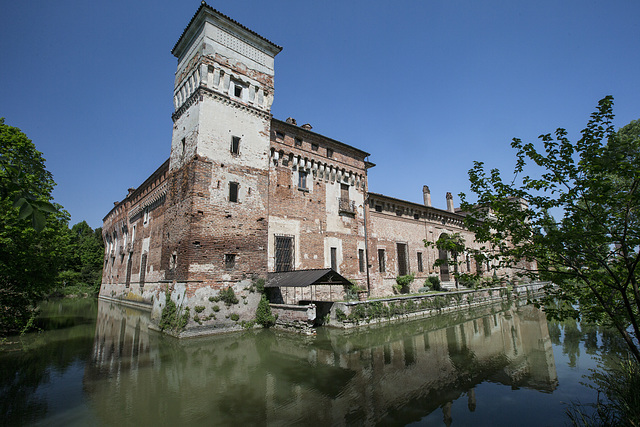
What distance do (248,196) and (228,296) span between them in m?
4.89

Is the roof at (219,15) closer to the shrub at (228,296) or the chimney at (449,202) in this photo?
the shrub at (228,296)

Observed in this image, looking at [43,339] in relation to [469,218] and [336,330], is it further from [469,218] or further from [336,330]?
[469,218]

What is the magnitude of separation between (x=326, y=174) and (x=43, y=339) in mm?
15647

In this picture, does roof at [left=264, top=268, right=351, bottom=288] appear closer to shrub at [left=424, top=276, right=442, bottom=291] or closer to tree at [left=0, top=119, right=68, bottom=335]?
tree at [left=0, top=119, right=68, bottom=335]

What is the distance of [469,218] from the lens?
20.2 ft

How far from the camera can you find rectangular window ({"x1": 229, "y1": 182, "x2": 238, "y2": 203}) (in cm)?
1525

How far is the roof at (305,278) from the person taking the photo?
1340cm

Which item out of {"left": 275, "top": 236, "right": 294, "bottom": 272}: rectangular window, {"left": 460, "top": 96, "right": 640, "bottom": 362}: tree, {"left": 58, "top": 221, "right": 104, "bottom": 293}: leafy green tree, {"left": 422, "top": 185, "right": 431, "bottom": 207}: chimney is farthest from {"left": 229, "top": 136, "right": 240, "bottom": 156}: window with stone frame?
{"left": 58, "top": 221, "right": 104, "bottom": 293}: leafy green tree

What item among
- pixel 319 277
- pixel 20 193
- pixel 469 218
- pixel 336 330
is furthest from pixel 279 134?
pixel 20 193

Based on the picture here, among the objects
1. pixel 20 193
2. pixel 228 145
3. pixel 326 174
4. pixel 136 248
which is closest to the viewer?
pixel 20 193

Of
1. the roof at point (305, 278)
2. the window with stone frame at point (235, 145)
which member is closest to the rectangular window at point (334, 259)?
the roof at point (305, 278)

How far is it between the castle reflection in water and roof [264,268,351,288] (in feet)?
7.07

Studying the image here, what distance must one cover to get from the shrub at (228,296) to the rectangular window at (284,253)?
2948mm

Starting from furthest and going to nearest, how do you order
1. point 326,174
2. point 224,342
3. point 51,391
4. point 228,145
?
point 326,174 < point 228,145 < point 224,342 < point 51,391
